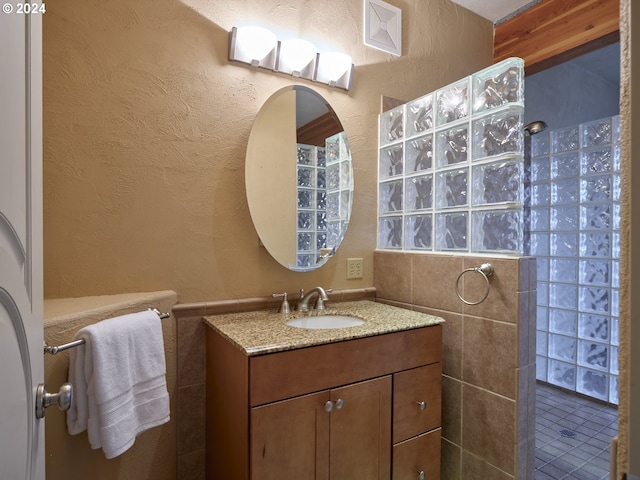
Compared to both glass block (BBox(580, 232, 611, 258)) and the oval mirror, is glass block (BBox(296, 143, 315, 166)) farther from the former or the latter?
glass block (BBox(580, 232, 611, 258))

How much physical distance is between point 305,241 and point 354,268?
34 centimetres

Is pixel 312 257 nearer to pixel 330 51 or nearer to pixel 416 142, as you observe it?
pixel 416 142

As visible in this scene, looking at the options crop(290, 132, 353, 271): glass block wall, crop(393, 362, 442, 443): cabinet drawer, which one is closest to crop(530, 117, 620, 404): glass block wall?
crop(393, 362, 442, 443): cabinet drawer

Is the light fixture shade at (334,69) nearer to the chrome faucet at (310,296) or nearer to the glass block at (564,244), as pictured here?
the chrome faucet at (310,296)

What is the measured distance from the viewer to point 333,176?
5.88 feet

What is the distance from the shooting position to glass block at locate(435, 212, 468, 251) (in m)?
1.57

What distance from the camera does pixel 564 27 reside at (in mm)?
1938

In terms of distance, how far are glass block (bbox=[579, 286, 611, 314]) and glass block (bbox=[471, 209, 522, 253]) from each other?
1570 millimetres

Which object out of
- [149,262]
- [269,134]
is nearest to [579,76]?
[269,134]

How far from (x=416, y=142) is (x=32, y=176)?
156cm

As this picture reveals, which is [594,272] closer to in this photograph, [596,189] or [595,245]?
[595,245]

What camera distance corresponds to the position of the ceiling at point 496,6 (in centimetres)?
214

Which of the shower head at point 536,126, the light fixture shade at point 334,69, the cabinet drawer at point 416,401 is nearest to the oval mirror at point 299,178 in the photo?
the light fixture shade at point 334,69

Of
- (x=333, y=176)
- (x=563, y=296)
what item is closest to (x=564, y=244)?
(x=563, y=296)
